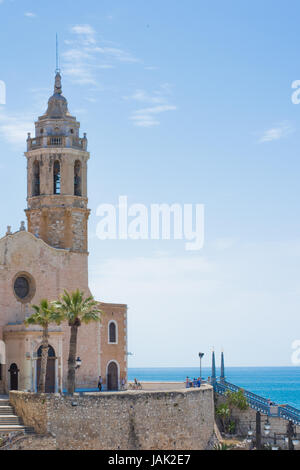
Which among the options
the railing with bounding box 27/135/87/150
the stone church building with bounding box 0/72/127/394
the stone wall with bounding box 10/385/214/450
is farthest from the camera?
the railing with bounding box 27/135/87/150

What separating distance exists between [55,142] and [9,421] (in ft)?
65.5

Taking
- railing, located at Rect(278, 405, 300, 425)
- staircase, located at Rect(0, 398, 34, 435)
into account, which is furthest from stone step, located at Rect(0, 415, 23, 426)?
railing, located at Rect(278, 405, 300, 425)

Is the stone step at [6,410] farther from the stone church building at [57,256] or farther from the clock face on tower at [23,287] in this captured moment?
the clock face on tower at [23,287]

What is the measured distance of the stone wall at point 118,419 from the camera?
42938mm

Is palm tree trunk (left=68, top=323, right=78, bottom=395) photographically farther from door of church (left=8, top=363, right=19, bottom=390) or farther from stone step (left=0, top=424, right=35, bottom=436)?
door of church (left=8, top=363, right=19, bottom=390)

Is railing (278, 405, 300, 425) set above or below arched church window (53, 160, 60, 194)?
below

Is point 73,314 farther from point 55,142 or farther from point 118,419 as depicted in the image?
point 55,142

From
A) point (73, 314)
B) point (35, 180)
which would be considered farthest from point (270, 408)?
point (35, 180)

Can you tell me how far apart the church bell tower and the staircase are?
13.0 m

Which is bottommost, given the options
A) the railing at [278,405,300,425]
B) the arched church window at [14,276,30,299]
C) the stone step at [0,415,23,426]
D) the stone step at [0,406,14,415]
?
the railing at [278,405,300,425]

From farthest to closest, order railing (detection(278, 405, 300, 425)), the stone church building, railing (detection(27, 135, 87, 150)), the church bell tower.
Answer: railing (detection(27, 135, 87, 150)) < the church bell tower < railing (detection(278, 405, 300, 425)) < the stone church building

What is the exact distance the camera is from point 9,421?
4381cm

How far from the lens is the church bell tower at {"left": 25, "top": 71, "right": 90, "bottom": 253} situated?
56.1 meters
